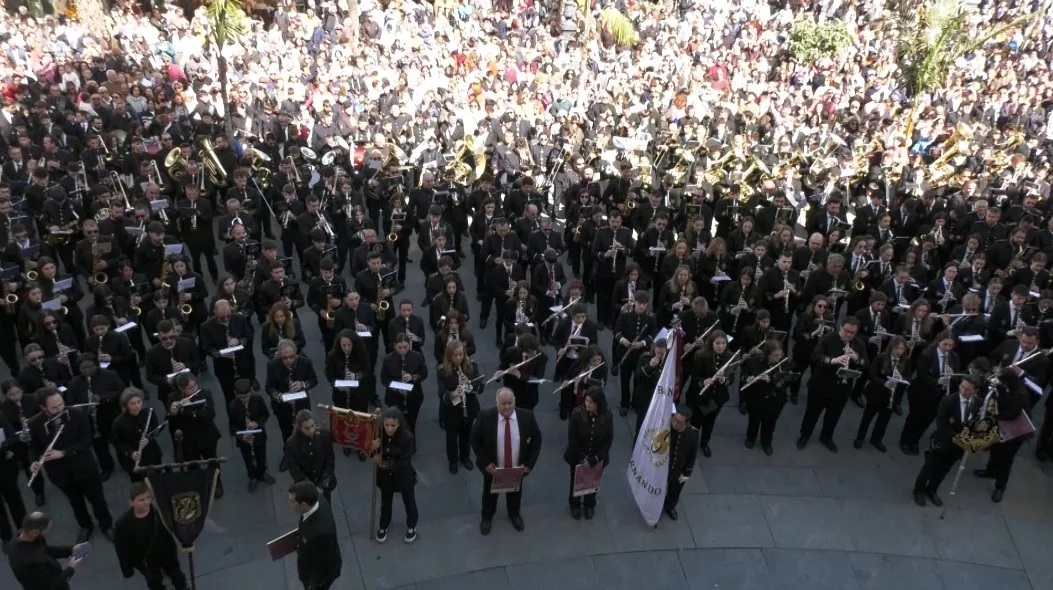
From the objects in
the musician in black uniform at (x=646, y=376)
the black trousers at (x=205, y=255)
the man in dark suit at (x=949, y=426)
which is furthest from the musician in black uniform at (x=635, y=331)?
the black trousers at (x=205, y=255)

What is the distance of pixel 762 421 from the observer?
9.54 m

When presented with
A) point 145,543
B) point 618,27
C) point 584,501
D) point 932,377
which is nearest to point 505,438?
point 584,501

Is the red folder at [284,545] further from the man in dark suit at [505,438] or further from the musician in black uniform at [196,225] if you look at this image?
the musician in black uniform at [196,225]

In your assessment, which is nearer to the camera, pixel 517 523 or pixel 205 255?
pixel 517 523

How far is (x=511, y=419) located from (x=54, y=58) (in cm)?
1820

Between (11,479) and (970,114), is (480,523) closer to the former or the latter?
(11,479)

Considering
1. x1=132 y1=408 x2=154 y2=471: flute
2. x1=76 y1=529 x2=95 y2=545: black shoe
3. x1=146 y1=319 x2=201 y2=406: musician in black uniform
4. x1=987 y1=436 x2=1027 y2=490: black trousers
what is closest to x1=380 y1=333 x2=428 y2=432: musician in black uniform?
x1=146 y1=319 x2=201 y2=406: musician in black uniform

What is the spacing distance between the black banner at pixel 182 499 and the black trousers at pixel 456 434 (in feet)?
8.56

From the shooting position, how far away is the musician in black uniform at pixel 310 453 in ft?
24.1

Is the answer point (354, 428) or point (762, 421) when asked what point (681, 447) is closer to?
point (762, 421)

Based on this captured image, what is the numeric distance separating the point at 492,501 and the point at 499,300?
355 cm

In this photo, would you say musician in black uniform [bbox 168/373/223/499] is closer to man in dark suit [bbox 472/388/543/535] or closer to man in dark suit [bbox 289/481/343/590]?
man in dark suit [bbox 289/481/343/590]

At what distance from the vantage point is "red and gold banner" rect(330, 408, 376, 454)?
736 centimetres

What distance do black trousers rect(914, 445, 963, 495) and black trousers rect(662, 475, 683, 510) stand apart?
269 cm
